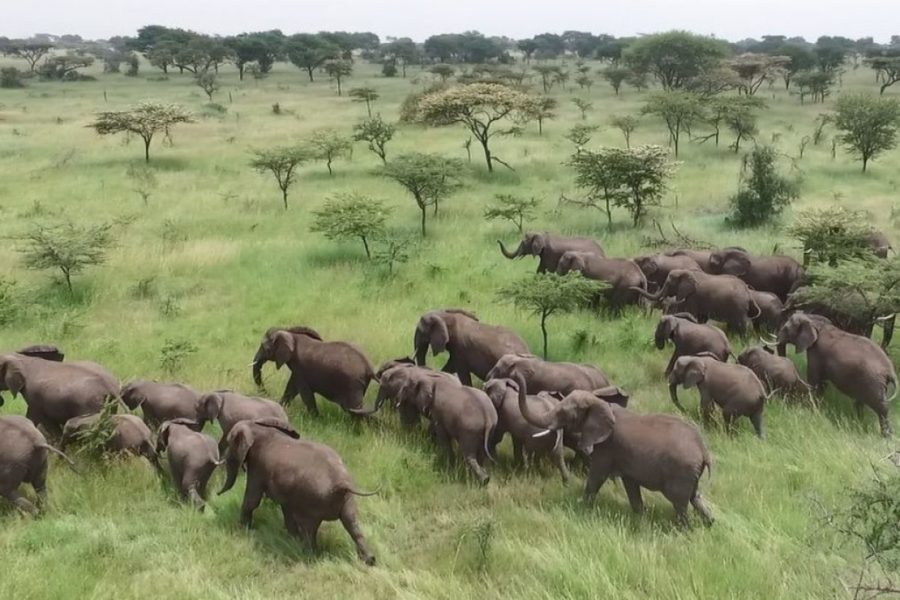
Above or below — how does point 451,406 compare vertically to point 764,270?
below

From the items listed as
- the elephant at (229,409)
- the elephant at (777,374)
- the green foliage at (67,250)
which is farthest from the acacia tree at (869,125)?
the elephant at (229,409)

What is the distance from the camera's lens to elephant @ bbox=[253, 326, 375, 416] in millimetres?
9406

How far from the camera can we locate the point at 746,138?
106 ft

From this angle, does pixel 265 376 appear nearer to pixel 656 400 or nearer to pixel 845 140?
pixel 656 400

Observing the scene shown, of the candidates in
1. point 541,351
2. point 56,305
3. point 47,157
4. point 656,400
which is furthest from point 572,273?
point 47,157

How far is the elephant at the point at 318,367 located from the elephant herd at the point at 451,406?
0.02 metres

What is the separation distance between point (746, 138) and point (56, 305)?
90.0 ft

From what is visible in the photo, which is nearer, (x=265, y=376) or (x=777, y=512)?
(x=777, y=512)

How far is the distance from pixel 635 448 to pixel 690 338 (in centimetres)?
371

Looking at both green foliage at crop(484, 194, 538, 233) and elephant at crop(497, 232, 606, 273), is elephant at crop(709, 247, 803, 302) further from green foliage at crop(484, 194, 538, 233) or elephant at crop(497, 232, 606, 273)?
green foliage at crop(484, 194, 538, 233)

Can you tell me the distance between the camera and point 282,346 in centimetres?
976

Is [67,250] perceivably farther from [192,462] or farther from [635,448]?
[635,448]

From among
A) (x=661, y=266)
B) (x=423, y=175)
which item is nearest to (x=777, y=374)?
(x=661, y=266)

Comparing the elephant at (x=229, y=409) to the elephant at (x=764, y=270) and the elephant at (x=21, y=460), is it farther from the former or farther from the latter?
the elephant at (x=764, y=270)
